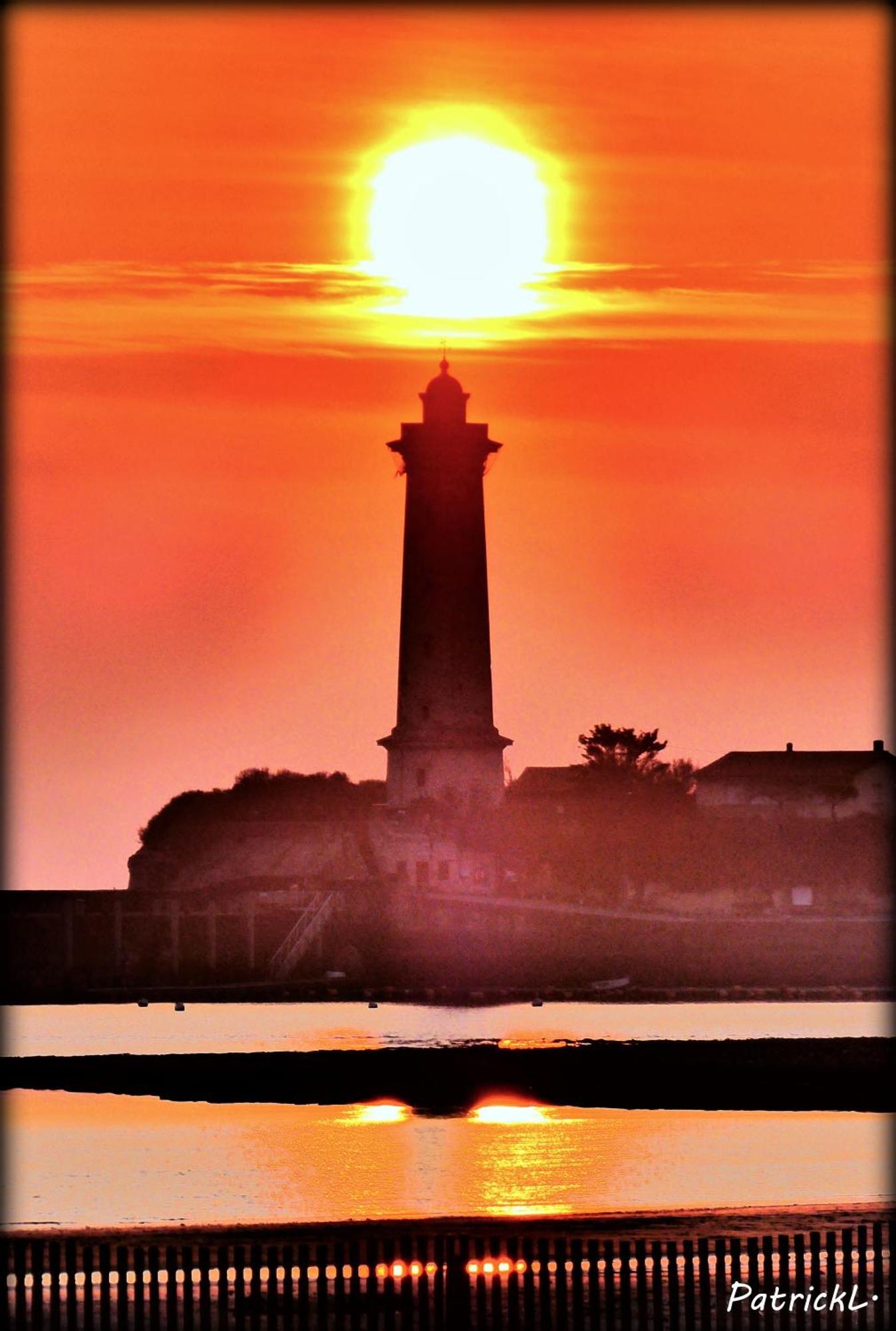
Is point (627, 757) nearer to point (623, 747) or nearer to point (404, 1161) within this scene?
point (623, 747)

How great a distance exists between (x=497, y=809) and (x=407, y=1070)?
5716cm

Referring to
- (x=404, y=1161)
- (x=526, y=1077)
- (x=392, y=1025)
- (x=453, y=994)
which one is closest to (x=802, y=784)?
(x=453, y=994)

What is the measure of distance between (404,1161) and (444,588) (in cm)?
6578

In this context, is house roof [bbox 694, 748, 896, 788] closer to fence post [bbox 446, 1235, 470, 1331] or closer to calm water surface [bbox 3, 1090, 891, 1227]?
calm water surface [bbox 3, 1090, 891, 1227]

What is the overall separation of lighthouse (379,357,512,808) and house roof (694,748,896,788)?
94.0 ft

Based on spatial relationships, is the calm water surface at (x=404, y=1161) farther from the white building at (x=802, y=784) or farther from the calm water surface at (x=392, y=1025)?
the white building at (x=802, y=784)

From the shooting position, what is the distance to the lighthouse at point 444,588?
11006 cm

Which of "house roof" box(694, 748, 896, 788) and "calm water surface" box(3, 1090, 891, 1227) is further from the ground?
"house roof" box(694, 748, 896, 788)

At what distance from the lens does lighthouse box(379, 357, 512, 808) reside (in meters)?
110

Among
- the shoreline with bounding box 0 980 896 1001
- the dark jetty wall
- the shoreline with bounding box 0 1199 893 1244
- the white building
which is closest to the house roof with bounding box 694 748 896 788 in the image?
the white building

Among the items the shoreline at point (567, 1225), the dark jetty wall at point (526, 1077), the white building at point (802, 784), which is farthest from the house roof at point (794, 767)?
the shoreline at point (567, 1225)

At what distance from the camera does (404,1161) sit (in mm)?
45094

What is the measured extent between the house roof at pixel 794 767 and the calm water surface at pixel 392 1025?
2397cm

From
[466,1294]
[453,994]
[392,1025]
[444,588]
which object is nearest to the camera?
[466,1294]
